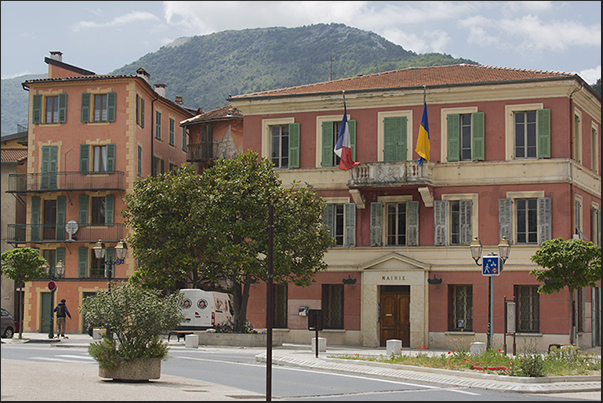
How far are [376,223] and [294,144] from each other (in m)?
5.33

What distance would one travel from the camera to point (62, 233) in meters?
49.4

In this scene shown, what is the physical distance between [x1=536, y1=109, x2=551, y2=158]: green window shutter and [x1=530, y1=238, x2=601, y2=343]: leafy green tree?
612cm

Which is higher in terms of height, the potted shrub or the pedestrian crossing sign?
the pedestrian crossing sign

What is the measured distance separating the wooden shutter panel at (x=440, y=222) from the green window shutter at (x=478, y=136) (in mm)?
2386

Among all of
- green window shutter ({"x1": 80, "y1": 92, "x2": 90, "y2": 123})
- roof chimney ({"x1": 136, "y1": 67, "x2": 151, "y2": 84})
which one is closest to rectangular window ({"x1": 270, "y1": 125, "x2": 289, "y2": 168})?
green window shutter ({"x1": 80, "y1": 92, "x2": 90, "y2": 123})

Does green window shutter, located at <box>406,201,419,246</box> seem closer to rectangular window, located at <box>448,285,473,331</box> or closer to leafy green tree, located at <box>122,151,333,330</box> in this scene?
rectangular window, located at <box>448,285,473,331</box>

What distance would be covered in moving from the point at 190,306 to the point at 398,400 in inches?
894

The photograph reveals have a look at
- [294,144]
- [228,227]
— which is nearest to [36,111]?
[294,144]

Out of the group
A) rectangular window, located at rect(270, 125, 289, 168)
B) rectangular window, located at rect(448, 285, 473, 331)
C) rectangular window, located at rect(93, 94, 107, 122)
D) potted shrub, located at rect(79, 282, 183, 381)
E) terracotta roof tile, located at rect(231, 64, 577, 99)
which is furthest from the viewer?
rectangular window, located at rect(93, 94, 107, 122)

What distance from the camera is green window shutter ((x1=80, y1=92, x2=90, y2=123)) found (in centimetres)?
4997

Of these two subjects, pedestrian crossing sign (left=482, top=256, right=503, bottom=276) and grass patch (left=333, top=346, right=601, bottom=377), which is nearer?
grass patch (left=333, top=346, right=601, bottom=377)

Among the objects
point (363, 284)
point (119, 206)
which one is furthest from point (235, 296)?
point (119, 206)

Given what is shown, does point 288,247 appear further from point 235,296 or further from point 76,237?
point 76,237

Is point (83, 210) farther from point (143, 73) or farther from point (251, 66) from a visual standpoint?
point (251, 66)
